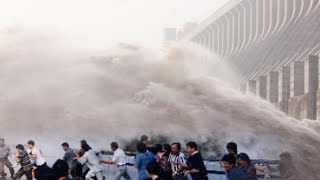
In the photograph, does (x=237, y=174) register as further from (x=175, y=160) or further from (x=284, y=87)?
(x=284, y=87)

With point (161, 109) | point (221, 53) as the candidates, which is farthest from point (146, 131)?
point (221, 53)

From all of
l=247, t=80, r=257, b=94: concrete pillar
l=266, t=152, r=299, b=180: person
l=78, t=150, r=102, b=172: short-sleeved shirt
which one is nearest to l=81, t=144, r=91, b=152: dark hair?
l=78, t=150, r=102, b=172: short-sleeved shirt

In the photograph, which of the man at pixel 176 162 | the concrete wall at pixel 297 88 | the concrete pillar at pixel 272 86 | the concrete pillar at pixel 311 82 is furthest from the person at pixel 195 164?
the concrete pillar at pixel 272 86

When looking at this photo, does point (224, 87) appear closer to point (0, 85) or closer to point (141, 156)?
point (0, 85)

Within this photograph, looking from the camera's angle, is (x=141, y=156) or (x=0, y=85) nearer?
(x=141, y=156)

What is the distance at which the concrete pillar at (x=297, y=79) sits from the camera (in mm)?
46375

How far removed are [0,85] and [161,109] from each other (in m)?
6.29

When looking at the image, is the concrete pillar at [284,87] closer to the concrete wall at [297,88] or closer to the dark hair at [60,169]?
the concrete wall at [297,88]

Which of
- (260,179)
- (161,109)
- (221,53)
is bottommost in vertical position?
(260,179)

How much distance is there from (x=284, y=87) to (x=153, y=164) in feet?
133

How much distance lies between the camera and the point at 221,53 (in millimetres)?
86125

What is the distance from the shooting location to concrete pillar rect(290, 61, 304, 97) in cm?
4638

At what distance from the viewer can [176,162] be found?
15.8m

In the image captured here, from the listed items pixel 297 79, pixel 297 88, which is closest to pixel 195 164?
pixel 297 79
